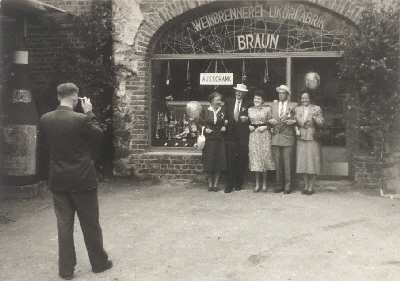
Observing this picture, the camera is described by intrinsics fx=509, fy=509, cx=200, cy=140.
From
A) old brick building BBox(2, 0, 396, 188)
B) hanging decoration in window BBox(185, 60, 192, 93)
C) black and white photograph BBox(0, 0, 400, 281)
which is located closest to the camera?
black and white photograph BBox(0, 0, 400, 281)

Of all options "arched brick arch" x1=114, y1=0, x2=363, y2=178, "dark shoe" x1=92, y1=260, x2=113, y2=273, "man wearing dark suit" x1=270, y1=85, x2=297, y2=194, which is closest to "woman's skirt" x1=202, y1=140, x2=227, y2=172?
"arched brick arch" x1=114, y1=0, x2=363, y2=178

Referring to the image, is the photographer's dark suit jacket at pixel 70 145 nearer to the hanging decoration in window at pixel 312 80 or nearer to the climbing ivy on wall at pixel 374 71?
the climbing ivy on wall at pixel 374 71

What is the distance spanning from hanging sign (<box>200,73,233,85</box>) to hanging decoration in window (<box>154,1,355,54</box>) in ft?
1.43

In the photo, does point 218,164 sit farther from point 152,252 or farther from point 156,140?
point 152,252

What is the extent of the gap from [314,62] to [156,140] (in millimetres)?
3368

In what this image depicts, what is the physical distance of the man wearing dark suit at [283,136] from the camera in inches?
342

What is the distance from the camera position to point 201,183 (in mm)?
9625

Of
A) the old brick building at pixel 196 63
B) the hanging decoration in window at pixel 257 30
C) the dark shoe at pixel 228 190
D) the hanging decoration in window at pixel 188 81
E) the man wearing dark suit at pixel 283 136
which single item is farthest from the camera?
the hanging decoration in window at pixel 188 81

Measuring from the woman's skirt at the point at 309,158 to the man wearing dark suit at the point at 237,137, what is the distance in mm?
937

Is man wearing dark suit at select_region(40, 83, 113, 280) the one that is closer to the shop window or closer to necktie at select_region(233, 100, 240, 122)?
necktie at select_region(233, 100, 240, 122)

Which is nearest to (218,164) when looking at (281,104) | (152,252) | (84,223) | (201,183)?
(201,183)

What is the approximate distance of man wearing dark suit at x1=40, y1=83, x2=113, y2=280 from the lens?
4.79m

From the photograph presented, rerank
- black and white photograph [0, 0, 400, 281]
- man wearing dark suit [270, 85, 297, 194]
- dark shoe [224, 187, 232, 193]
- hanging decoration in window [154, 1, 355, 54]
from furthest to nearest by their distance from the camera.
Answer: hanging decoration in window [154, 1, 355, 54], dark shoe [224, 187, 232, 193], man wearing dark suit [270, 85, 297, 194], black and white photograph [0, 0, 400, 281]

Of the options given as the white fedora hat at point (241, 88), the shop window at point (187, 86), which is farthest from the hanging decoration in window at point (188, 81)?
the white fedora hat at point (241, 88)
